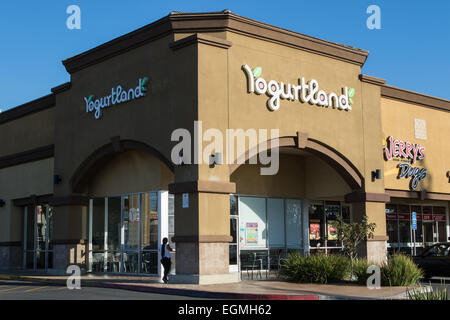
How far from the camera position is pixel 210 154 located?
820 inches

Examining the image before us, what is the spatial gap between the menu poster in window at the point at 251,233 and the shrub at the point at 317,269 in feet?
14.5

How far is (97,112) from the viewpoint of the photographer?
25.1 meters

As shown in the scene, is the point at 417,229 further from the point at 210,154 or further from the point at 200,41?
the point at 200,41

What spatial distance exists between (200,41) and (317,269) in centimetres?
867

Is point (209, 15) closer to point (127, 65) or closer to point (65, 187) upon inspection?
point (127, 65)

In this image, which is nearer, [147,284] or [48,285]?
[147,284]

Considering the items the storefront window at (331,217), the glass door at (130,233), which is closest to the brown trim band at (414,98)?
the storefront window at (331,217)

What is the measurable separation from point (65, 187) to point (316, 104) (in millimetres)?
11404

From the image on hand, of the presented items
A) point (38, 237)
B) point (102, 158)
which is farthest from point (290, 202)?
point (38, 237)

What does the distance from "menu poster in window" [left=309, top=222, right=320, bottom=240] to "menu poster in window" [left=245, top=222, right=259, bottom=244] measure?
3.30m

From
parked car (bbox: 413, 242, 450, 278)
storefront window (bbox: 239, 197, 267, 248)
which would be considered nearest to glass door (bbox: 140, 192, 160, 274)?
storefront window (bbox: 239, 197, 267, 248)

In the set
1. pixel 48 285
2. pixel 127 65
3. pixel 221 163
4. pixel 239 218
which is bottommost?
pixel 48 285

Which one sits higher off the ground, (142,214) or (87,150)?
(87,150)
